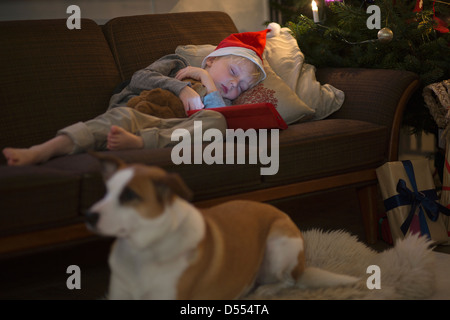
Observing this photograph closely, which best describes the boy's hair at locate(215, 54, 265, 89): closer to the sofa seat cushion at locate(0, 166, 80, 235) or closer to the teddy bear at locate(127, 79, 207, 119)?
the teddy bear at locate(127, 79, 207, 119)

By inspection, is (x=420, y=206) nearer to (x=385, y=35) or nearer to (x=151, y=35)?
(x=385, y=35)

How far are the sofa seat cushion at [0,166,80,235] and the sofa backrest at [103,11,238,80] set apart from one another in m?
0.96

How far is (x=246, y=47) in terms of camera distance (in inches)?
99.0

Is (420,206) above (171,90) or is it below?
below

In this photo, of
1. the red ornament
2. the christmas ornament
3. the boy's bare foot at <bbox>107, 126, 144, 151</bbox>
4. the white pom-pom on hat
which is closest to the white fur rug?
the boy's bare foot at <bbox>107, 126, 144, 151</bbox>

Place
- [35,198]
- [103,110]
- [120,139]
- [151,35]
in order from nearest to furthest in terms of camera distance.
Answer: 1. [35,198]
2. [120,139]
3. [103,110]
4. [151,35]

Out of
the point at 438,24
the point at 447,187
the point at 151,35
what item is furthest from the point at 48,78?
the point at 438,24

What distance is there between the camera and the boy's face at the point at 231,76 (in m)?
2.46

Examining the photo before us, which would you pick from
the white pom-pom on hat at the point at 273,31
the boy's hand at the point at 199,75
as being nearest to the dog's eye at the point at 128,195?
the boy's hand at the point at 199,75

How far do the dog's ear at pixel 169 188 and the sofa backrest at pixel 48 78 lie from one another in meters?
1.07

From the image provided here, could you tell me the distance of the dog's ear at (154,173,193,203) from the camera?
127 centimetres

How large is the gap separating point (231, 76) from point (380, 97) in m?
0.60

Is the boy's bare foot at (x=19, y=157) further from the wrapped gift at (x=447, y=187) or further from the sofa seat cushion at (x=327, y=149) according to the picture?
the wrapped gift at (x=447, y=187)

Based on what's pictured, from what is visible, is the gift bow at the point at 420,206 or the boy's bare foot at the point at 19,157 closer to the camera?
the boy's bare foot at the point at 19,157
